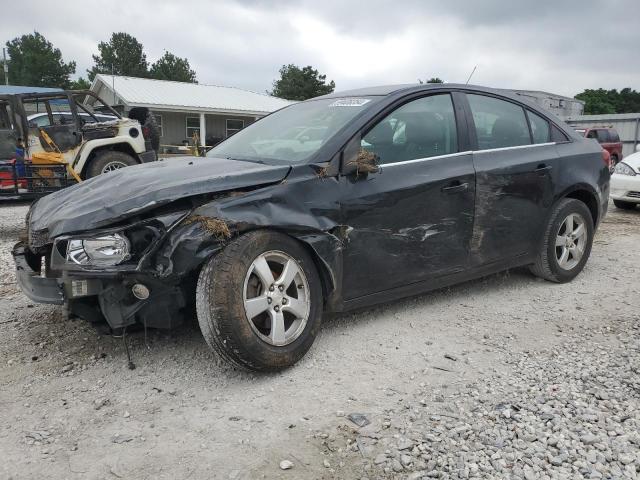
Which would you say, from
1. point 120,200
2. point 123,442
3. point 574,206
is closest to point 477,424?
point 123,442

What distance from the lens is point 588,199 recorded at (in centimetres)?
485

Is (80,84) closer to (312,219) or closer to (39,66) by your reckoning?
(39,66)

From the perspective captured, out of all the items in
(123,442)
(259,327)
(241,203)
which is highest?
(241,203)

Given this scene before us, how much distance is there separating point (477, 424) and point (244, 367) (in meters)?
1.20

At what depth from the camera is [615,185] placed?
8.83m

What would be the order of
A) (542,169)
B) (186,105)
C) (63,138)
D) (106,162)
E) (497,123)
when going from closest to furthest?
1. (497,123)
2. (542,169)
3. (63,138)
4. (106,162)
5. (186,105)

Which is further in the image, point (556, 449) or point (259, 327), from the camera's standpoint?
point (259, 327)

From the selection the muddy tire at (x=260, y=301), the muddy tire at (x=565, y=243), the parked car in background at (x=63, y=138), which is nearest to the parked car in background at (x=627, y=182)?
the muddy tire at (x=565, y=243)

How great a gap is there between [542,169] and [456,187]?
3.36 feet

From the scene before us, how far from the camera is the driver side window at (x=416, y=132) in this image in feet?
11.7

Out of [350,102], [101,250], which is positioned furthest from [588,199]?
[101,250]

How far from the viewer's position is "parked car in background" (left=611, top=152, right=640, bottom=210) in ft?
28.3

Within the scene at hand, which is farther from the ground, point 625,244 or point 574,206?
point 574,206

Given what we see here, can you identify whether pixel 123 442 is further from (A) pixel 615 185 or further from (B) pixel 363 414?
(A) pixel 615 185
